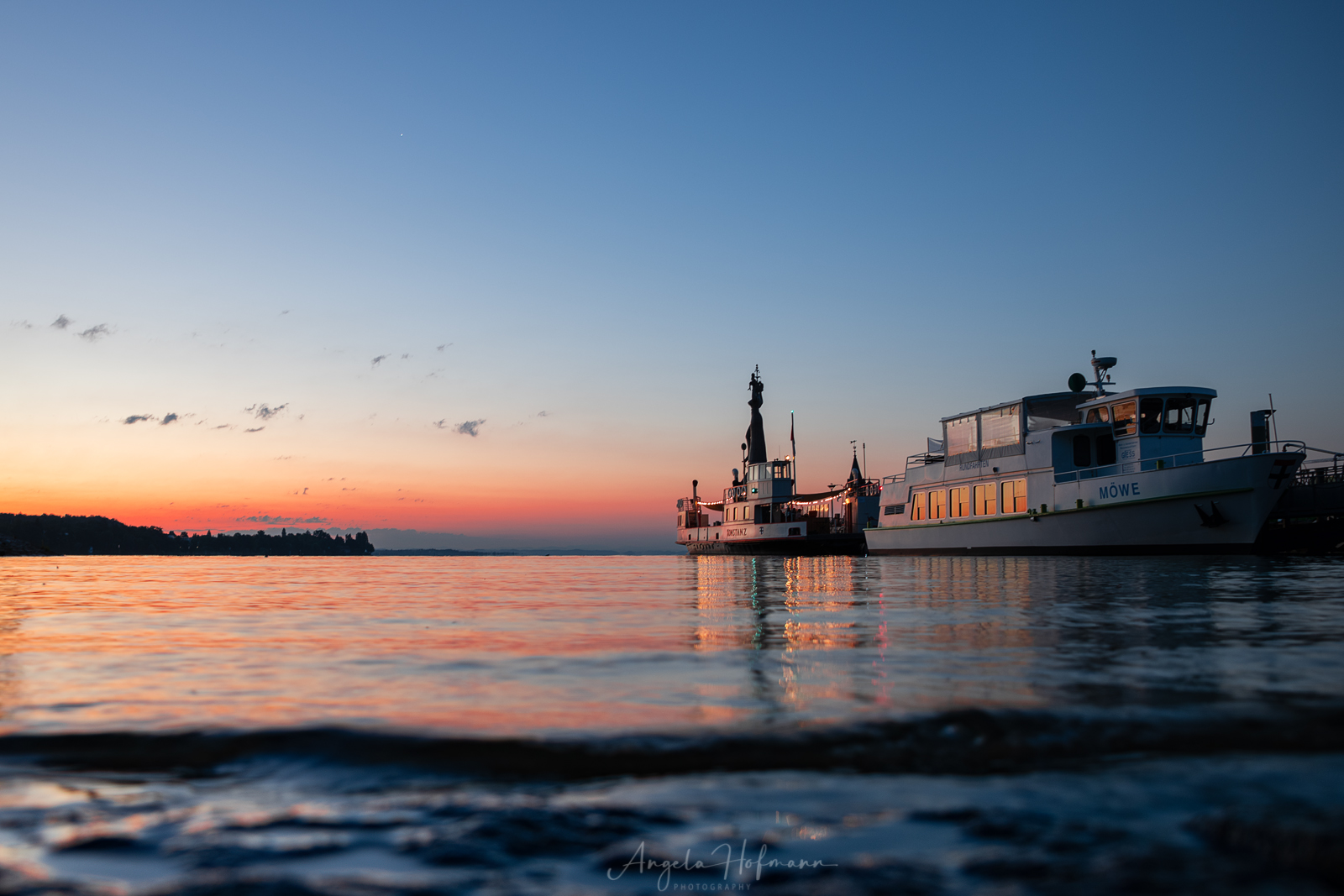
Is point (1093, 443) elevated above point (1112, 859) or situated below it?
above

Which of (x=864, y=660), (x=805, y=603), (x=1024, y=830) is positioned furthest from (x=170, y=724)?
(x=805, y=603)

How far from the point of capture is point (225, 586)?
680 inches

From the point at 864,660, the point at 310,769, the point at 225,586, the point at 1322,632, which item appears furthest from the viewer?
the point at 225,586

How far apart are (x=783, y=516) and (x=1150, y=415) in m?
34.6

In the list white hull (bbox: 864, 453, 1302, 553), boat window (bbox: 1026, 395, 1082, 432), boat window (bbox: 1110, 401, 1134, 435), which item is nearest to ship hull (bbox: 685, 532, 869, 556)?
white hull (bbox: 864, 453, 1302, 553)

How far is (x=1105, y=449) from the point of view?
104ft

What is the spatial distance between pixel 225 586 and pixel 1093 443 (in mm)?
30313

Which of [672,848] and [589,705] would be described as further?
[589,705]

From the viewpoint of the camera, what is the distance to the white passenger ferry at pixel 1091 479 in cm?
2634

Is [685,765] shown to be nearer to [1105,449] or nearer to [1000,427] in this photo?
[1105,449]

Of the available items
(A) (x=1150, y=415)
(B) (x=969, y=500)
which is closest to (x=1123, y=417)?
(A) (x=1150, y=415)

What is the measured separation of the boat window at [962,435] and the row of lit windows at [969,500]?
185cm

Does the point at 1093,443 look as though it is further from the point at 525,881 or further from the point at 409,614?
the point at 525,881

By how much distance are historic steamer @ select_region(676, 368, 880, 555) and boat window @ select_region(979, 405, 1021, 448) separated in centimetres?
2262
